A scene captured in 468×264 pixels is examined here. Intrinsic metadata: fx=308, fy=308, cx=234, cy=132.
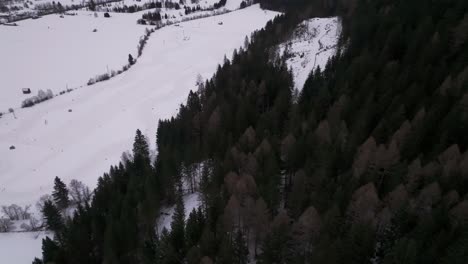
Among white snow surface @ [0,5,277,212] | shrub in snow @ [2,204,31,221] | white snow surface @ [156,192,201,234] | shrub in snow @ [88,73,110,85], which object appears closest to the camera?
white snow surface @ [156,192,201,234]

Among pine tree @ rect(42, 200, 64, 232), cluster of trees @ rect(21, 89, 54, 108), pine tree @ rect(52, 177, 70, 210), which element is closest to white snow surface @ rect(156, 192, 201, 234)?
pine tree @ rect(42, 200, 64, 232)

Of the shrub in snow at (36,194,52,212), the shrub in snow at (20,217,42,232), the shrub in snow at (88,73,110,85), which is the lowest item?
the shrub in snow at (20,217,42,232)

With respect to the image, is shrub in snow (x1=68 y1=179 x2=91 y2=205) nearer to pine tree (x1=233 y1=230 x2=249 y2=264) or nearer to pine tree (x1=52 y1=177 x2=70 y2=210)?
pine tree (x1=52 y1=177 x2=70 y2=210)

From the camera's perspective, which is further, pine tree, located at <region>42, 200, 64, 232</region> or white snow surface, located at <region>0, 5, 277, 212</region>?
white snow surface, located at <region>0, 5, 277, 212</region>

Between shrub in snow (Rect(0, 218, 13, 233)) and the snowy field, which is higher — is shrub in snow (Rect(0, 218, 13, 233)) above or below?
below

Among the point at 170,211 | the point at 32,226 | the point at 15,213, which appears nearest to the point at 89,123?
the point at 15,213

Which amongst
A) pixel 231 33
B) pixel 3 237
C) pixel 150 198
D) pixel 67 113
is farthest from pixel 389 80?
pixel 231 33

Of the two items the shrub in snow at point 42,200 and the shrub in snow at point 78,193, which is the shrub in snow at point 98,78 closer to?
the shrub in snow at point 42,200
